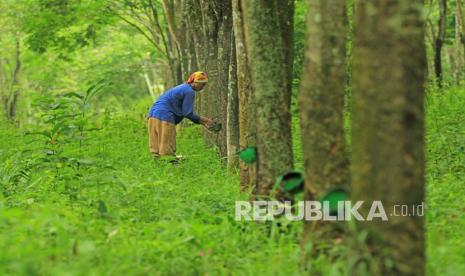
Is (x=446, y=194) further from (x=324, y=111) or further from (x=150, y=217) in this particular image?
(x=324, y=111)

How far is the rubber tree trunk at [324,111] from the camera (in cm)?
498

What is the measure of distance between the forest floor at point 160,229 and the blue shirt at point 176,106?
9.28 feet

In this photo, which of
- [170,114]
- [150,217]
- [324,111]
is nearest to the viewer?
[324,111]

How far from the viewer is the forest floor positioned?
4.99 m

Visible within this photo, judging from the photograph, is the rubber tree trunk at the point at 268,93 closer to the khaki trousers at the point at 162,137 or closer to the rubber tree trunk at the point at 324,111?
the rubber tree trunk at the point at 324,111

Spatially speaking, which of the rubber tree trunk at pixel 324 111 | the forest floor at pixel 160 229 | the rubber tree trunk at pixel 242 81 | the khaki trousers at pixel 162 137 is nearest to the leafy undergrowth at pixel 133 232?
the forest floor at pixel 160 229

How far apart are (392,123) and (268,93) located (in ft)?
7.35

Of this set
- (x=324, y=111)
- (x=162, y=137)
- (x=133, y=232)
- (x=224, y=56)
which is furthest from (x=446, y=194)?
(x=162, y=137)

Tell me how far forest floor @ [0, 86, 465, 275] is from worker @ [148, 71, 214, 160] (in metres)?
2.79

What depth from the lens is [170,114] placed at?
1252 cm

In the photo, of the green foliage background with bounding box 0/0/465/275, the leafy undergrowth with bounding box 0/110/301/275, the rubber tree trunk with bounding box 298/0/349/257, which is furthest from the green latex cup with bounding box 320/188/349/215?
the leafy undergrowth with bounding box 0/110/301/275

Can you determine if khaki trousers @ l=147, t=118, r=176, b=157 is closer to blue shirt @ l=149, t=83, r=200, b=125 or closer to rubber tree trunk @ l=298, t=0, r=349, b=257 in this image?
blue shirt @ l=149, t=83, r=200, b=125

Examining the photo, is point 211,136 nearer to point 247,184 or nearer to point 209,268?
point 247,184

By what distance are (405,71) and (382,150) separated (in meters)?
0.43
